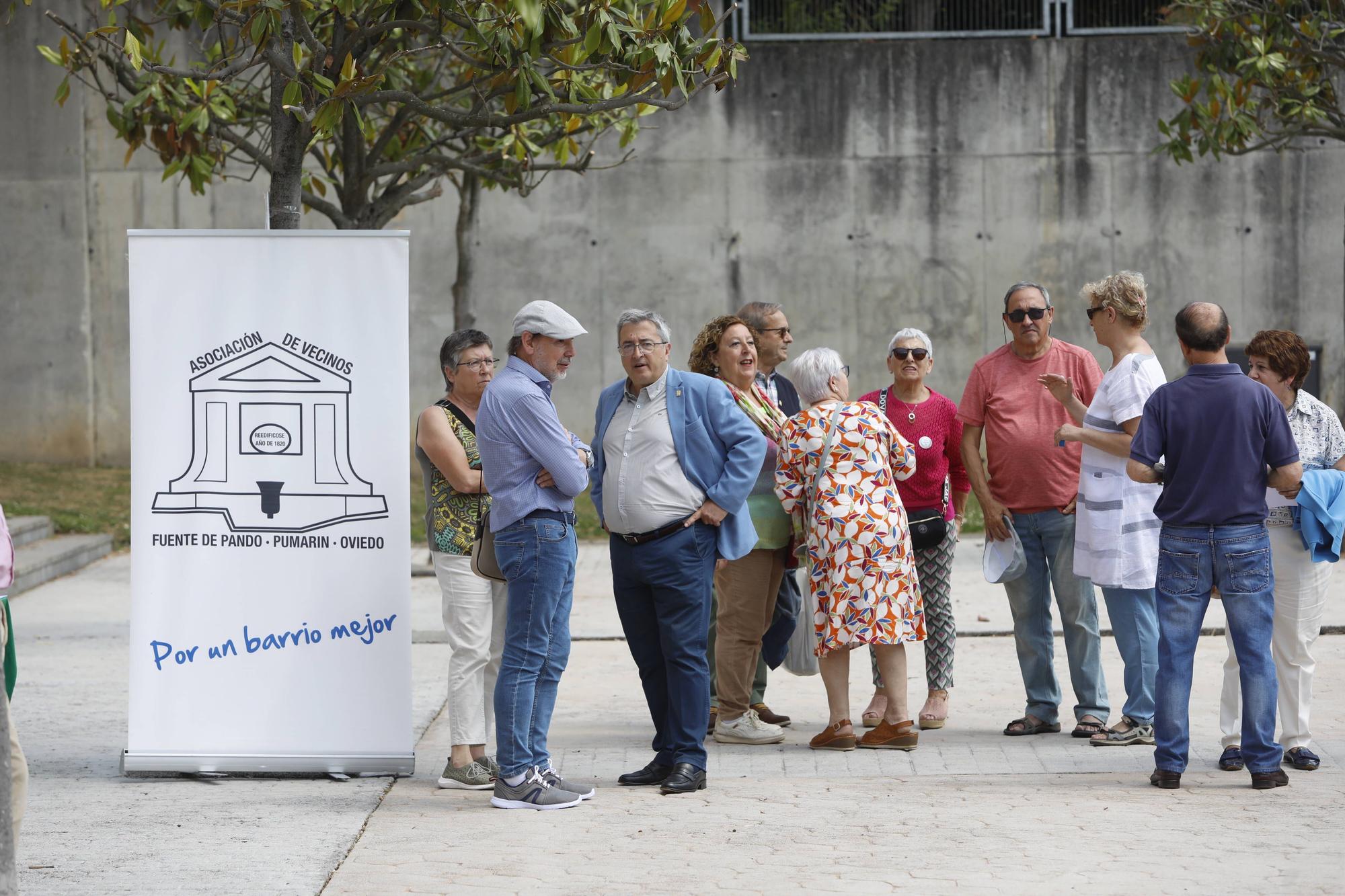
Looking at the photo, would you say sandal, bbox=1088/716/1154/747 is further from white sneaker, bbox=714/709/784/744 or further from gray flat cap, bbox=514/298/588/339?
gray flat cap, bbox=514/298/588/339

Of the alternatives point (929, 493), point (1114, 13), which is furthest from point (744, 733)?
point (1114, 13)

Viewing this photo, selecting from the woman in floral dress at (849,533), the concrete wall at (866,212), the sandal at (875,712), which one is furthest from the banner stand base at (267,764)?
the concrete wall at (866,212)

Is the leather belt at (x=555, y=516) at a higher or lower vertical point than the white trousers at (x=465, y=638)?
higher

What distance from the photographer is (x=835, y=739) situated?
6.87 m

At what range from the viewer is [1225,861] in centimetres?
498

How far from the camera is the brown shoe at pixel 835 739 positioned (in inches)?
270

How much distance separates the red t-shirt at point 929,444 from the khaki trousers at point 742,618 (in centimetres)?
70

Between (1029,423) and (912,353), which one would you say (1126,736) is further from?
(912,353)

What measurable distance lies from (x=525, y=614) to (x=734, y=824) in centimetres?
107

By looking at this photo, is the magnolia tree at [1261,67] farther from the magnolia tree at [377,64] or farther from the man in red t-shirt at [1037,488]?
the man in red t-shirt at [1037,488]

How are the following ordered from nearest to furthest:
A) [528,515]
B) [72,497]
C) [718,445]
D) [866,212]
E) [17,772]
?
[17,772]
[528,515]
[718,445]
[72,497]
[866,212]

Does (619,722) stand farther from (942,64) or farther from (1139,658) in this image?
(942,64)

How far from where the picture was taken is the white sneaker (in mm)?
7094

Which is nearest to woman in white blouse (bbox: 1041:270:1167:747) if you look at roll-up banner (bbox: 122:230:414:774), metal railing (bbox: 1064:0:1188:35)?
roll-up banner (bbox: 122:230:414:774)
